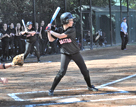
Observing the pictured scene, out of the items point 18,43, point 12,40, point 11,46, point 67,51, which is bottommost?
point 11,46

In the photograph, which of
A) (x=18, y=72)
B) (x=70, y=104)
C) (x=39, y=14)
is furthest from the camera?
(x=39, y=14)

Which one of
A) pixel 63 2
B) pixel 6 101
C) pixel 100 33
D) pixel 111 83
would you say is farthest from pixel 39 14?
pixel 6 101

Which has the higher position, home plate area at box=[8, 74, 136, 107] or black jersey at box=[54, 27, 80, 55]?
black jersey at box=[54, 27, 80, 55]

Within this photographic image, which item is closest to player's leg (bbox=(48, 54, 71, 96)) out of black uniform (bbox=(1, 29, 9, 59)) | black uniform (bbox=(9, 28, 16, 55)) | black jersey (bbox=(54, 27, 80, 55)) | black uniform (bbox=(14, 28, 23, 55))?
black jersey (bbox=(54, 27, 80, 55))

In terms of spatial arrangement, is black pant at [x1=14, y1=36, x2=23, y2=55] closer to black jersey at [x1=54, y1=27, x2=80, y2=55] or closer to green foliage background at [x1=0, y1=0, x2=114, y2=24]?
green foliage background at [x1=0, y1=0, x2=114, y2=24]

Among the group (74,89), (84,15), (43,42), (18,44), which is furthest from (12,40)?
(74,89)

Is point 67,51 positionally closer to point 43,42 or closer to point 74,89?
point 74,89

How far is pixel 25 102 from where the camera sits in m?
7.13

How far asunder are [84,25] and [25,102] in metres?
15.8

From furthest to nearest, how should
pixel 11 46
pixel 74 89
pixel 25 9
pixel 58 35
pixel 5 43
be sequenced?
pixel 25 9 → pixel 11 46 → pixel 5 43 → pixel 74 89 → pixel 58 35

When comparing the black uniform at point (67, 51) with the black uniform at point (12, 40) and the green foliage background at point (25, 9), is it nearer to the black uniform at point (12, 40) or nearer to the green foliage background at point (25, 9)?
the black uniform at point (12, 40)

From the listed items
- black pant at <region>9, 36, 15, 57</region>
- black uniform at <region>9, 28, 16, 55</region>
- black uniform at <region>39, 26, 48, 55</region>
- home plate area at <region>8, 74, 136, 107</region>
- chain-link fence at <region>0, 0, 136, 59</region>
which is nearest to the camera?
home plate area at <region>8, 74, 136, 107</region>

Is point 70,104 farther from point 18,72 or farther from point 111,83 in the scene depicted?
point 18,72

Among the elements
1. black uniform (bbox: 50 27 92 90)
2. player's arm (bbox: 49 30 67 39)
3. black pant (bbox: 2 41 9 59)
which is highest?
player's arm (bbox: 49 30 67 39)
